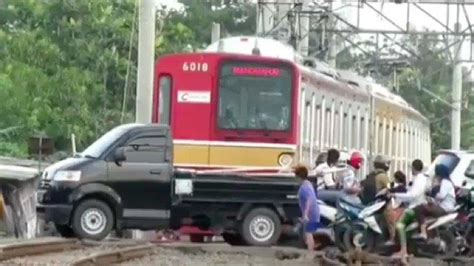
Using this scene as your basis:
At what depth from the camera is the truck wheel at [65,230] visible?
859 inches

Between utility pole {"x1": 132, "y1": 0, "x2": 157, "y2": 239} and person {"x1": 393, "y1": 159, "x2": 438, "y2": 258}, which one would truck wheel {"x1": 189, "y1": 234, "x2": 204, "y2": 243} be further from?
person {"x1": 393, "y1": 159, "x2": 438, "y2": 258}

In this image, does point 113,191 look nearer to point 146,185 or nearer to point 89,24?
point 146,185

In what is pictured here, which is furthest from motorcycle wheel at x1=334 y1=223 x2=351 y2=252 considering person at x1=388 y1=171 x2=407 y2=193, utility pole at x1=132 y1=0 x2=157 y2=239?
utility pole at x1=132 y1=0 x2=157 y2=239

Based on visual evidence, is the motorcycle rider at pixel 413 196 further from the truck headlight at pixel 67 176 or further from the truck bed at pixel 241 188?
the truck headlight at pixel 67 176

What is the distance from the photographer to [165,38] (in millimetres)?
48844

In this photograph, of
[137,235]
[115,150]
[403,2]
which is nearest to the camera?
[115,150]

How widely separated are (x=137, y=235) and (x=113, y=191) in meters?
7.16

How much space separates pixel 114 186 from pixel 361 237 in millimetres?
4025

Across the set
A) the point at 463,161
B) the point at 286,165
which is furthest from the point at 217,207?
the point at 463,161

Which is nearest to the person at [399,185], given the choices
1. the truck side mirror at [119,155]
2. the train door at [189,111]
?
the train door at [189,111]

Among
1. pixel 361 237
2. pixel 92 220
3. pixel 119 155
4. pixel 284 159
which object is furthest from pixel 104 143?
pixel 361 237

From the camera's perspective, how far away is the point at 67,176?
2131 cm

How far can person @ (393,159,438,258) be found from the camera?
797 inches

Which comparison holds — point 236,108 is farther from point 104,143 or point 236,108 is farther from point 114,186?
point 114,186
